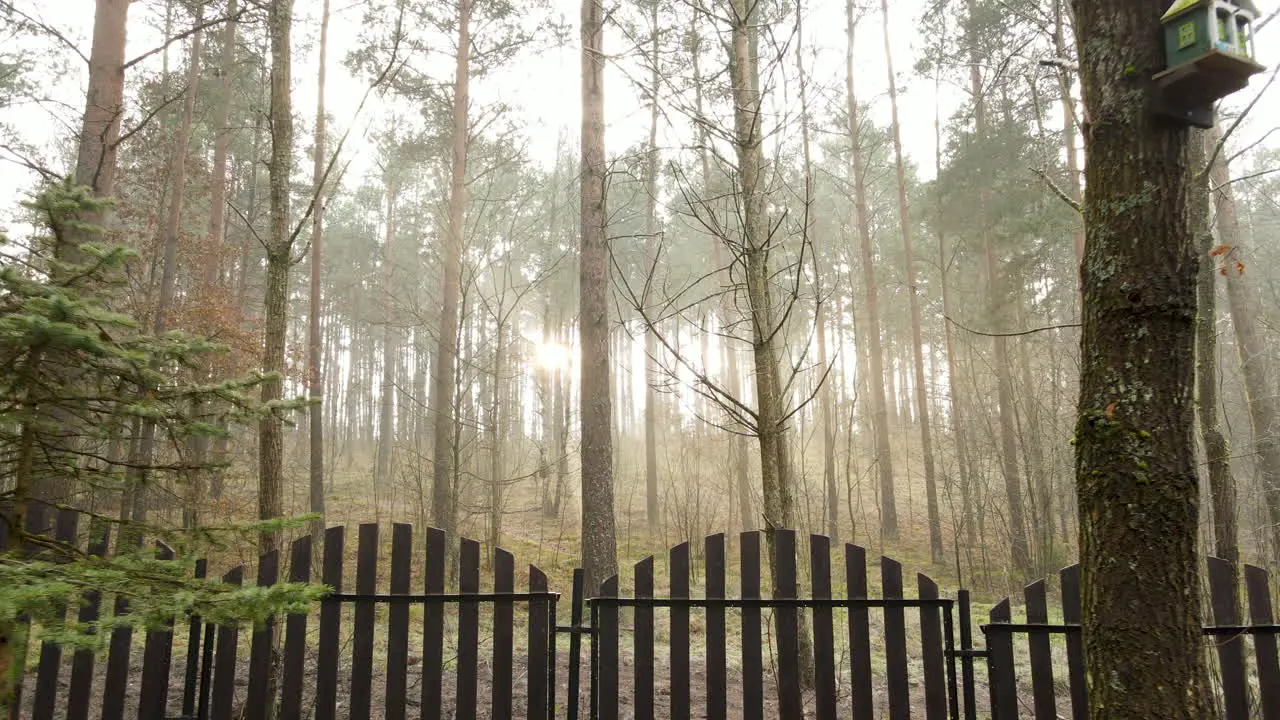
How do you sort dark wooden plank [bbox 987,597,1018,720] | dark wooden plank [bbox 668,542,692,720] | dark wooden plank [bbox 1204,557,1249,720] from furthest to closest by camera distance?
dark wooden plank [bbox 668,542,692,720] < dark wooden plank [bbox 1204,557,1249,720] < dark wooden plank [bbox 987,597,1018,720]

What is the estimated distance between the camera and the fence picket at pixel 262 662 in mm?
3342

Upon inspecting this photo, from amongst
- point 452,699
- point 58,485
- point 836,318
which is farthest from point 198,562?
point 836,318

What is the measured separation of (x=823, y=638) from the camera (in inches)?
125

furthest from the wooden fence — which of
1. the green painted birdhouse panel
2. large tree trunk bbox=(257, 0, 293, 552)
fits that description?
the green painted birdhouse panel

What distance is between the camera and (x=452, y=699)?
4867 millimetres

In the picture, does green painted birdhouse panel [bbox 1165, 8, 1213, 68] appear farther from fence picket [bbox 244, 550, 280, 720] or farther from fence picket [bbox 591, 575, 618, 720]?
fence picket [bbox 244, 550, 280, 720]

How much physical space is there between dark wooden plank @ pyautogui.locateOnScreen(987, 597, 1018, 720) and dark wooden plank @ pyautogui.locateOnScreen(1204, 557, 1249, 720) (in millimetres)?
1071

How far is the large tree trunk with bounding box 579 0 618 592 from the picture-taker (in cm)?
732

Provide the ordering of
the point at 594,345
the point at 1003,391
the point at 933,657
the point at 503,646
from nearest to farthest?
1. the point at 933,657
2. the point at 503,646
3. the point at 594,345
4. the point at 1003,391

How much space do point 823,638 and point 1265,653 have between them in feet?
7.12

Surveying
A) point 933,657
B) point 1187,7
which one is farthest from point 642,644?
point 1187,7

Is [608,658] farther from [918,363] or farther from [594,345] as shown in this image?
[918,363]

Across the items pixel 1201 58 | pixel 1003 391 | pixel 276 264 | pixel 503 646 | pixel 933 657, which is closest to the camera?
pixel 1201 58

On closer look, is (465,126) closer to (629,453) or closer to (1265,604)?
(1265,604)
